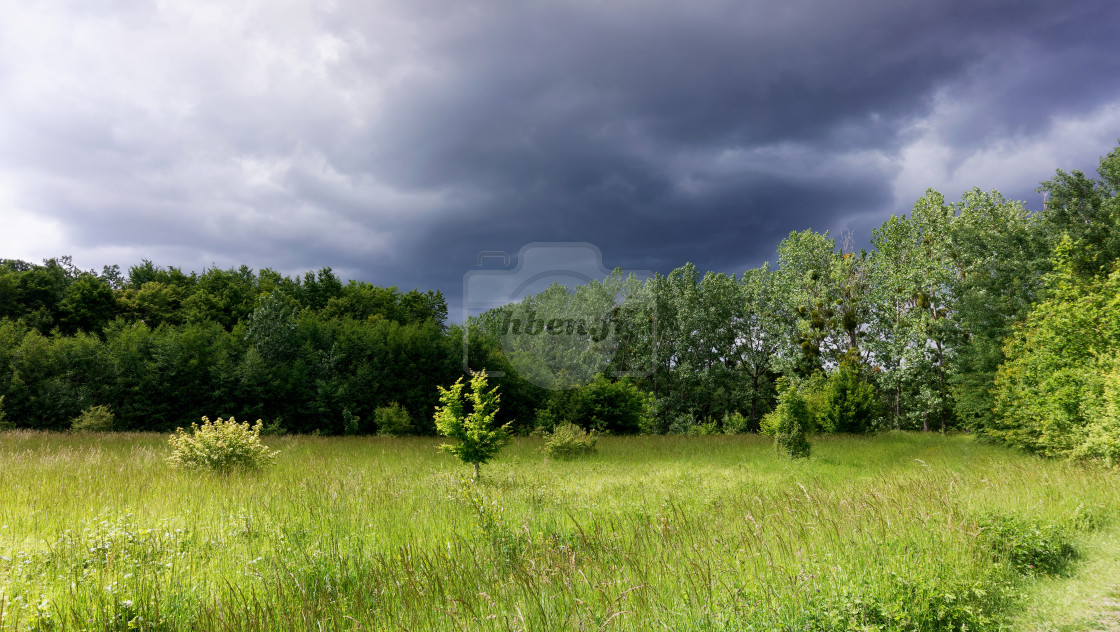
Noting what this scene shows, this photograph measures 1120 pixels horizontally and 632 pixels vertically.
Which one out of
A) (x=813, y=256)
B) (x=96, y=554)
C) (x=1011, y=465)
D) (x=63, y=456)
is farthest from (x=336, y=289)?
(x=1011, y=465)

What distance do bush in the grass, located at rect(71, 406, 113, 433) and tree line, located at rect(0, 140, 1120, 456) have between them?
7.44 ft

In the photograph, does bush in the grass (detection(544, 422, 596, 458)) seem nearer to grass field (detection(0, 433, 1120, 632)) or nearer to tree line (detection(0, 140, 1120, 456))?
grass field (detection(0, 433, 1120, 632))

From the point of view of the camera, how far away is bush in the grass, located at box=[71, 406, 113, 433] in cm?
1939

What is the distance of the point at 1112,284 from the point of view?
49.9 ft

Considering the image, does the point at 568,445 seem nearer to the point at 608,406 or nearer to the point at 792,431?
the point at 792,431

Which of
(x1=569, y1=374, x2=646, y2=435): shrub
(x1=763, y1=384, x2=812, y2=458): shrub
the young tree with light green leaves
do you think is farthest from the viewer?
(x1=569, y1=374, x2=646, y2=435): shrub

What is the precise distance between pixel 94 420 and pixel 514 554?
2316cm

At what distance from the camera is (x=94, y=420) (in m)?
19.6

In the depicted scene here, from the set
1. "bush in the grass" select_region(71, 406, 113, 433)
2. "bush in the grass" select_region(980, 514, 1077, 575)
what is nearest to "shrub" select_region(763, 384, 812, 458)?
"bush in the grass" select_region(980, 514, 1077, 575)

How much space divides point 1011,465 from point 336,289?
162 feet

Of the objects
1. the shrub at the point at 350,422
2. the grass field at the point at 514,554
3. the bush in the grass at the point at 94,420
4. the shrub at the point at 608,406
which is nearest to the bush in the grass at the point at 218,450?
the grass field at the point at 514,554

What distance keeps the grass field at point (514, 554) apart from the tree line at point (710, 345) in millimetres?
9213

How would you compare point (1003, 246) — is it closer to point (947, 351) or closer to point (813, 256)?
point (947, 351)

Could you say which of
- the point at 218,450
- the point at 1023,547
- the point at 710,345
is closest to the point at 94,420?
the point at 218,450
